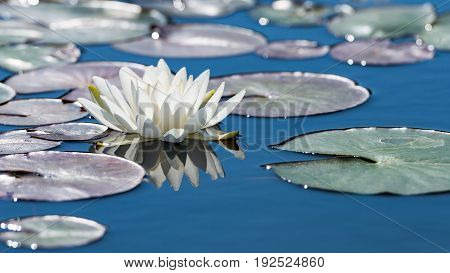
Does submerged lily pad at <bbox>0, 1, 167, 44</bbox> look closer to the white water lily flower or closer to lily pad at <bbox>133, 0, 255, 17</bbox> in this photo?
lily pad at <bbox>133, 0, 255, 17</bbox>

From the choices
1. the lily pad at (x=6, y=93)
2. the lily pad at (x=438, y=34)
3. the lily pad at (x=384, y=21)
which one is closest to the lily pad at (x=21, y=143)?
the lily pad at (x=6, y=93)

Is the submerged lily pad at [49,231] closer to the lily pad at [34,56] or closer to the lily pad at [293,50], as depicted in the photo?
the lily pad at [34,56]

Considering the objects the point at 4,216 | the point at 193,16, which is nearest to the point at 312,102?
the point at 4,216

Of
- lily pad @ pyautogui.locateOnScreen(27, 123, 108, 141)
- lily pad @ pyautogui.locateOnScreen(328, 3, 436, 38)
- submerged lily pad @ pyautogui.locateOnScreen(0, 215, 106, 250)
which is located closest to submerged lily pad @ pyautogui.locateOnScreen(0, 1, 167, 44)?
lily pad @ pyautogui.locateOnScreen(328, 3, 436, 38)

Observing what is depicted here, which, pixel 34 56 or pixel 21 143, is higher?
pixel 34 56

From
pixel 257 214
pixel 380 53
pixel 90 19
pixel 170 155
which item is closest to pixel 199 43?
pixel 90 19

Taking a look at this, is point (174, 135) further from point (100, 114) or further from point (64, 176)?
point (64, 176)
